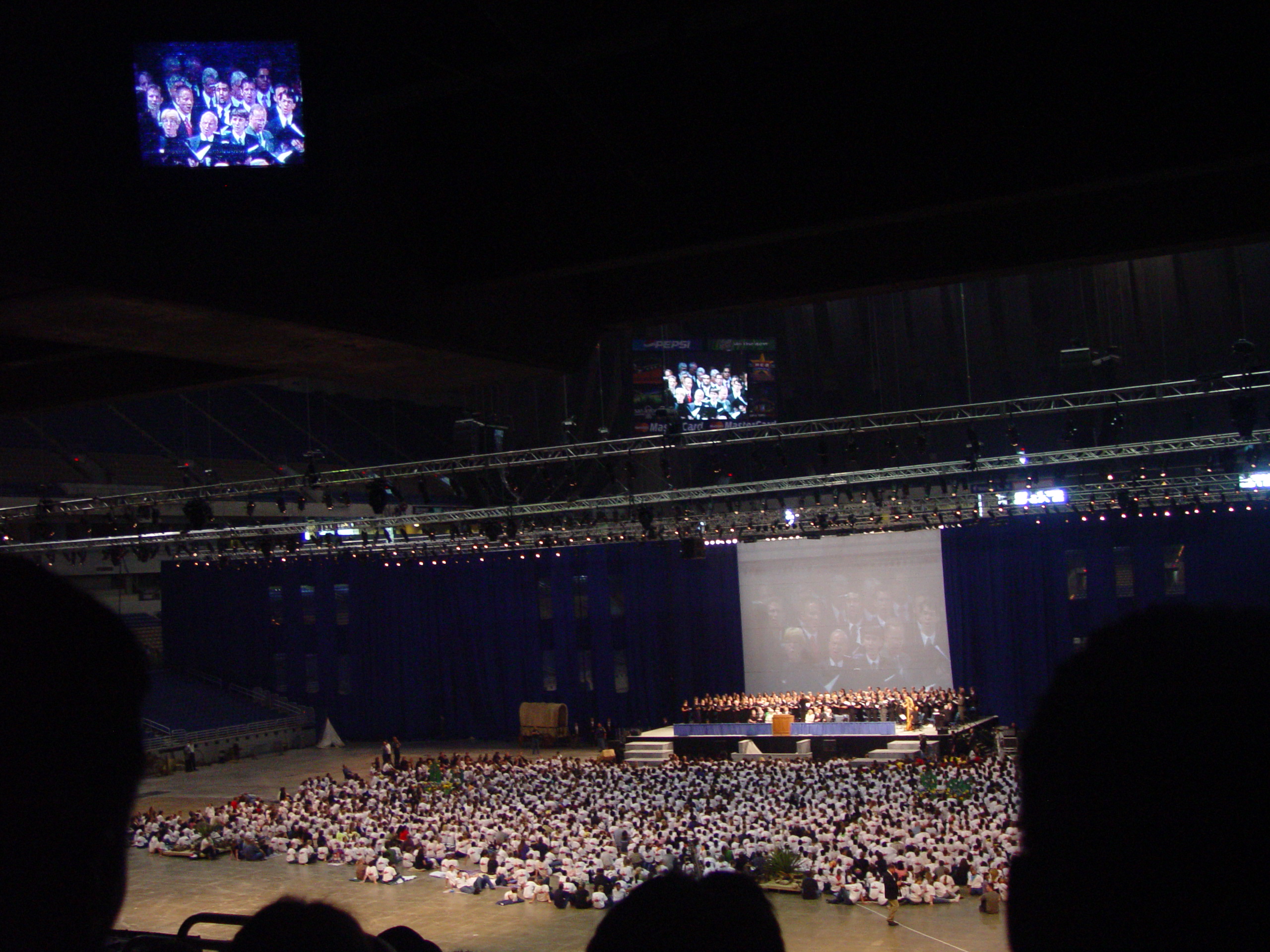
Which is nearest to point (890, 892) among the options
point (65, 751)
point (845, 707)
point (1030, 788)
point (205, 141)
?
point (205, 141)

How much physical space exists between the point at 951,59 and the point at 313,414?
25.6 metres

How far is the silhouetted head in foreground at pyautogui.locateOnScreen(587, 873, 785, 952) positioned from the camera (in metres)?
1.33

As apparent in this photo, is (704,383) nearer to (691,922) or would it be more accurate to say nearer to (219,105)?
(219,105)

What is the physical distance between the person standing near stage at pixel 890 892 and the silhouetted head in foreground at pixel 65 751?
13232 mm

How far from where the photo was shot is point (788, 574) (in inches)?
1126

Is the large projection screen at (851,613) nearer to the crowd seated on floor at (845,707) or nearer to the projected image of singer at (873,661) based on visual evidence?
the projected image of singer at (873,661)

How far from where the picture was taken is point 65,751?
85cm

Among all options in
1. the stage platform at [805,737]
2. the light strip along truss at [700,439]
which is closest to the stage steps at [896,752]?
the stage platform at [805,737]

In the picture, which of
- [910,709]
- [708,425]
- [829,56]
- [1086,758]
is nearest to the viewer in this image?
[1086,758]

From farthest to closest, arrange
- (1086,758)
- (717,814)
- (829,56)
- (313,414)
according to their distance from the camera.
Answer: (313,414) → (717,814) → (829,56) → (1086,758)

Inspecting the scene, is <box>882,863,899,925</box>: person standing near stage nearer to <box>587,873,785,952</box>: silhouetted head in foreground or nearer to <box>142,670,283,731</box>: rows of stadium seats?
<box>587,873,785,952</box>: silhouetted head in foreground

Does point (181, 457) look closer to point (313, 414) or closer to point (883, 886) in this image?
point (313, 414)

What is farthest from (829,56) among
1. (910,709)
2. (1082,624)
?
(1082,624)

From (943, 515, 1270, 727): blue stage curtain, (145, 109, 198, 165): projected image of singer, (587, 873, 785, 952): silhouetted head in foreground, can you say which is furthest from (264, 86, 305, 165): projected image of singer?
(943, 515, 1270, 727): blue stage curtain
